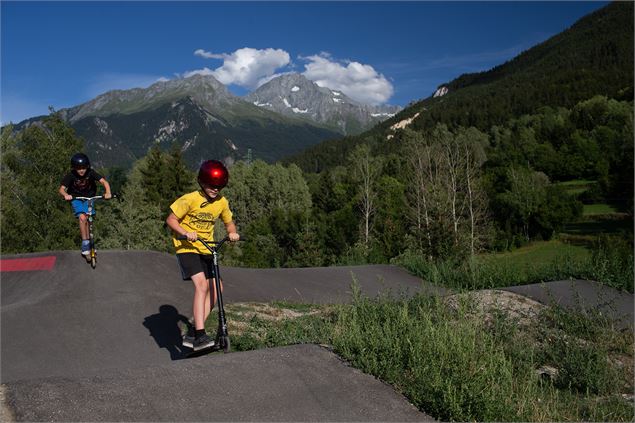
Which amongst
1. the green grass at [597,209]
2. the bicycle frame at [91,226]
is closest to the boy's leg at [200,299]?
the bicycle frame at [91,226]

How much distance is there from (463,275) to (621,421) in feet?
29.4

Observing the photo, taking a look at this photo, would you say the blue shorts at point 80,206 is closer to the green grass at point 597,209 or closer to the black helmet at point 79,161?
the black helmet at point 79,161

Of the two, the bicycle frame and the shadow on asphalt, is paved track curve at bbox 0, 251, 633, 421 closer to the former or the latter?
the shadow on asphalt

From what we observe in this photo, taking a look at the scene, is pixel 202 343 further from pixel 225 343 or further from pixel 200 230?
pixel 200 230

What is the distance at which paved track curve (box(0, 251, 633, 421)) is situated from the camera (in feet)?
12.5

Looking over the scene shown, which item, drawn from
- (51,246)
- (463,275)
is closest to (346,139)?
(51,246)

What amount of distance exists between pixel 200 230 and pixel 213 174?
0.77 meters

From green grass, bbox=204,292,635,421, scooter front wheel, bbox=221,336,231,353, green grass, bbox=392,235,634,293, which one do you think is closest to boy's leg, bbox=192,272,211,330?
scooter front wheel, bbox=221,336,231,353

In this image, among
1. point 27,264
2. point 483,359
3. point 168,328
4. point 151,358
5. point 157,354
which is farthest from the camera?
point 27,264

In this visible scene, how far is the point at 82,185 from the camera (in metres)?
10.3

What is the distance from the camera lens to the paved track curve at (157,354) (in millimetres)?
3807

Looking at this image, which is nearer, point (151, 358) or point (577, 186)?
point (151, 358)

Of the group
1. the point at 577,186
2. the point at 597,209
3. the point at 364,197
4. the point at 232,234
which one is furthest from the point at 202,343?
the point at 577,186

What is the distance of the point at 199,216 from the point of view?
19.5 feet
